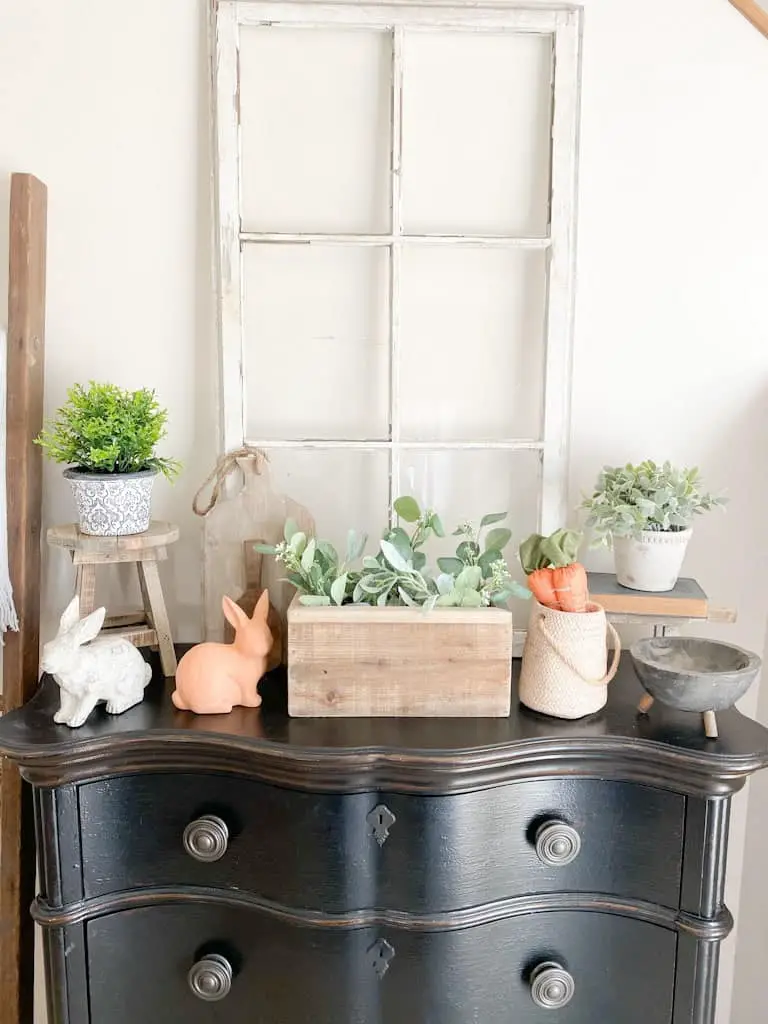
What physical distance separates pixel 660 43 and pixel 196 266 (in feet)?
3.00

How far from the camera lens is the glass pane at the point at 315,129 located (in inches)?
57.6

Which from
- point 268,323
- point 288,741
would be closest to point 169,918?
point 288,741

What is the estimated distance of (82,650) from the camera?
122 cm

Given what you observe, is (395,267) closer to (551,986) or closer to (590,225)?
(590,225)

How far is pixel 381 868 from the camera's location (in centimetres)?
120

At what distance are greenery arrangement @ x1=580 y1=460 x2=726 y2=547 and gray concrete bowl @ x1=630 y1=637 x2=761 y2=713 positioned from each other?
0.20 metres

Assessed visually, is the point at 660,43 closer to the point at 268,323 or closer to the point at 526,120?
the point at 526,120

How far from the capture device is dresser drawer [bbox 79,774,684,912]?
1183 millimetres

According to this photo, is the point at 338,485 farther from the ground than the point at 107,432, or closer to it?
closer to it

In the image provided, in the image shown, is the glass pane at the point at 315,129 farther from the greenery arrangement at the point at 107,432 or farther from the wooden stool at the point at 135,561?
the wooden stool at the point at 135,561

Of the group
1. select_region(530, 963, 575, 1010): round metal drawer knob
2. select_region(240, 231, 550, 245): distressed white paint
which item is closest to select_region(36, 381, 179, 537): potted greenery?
select_region(240, 231, 550, 245): distressed white paint

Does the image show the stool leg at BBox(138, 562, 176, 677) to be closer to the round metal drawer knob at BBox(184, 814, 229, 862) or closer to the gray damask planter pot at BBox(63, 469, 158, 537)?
the gray damask planter pot at BBox(63, 469, 158, 537)

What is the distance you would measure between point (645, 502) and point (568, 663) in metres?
0.32

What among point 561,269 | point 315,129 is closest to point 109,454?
point 315,129
